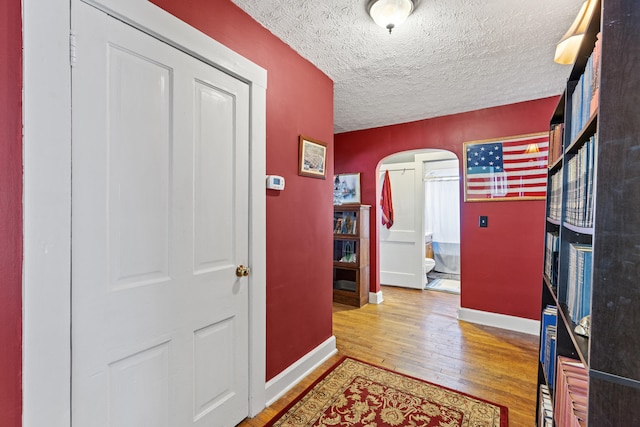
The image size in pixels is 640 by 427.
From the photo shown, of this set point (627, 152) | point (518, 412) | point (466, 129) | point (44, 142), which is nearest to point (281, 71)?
point (44, 142)

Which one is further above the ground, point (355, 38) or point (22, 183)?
point (355, 38)

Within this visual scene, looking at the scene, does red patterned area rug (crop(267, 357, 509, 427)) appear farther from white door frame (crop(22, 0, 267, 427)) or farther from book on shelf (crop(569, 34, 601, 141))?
book on shelf (crop(569, 34, 601, 141))

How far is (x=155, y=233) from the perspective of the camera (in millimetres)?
1240

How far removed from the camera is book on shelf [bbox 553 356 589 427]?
911mm

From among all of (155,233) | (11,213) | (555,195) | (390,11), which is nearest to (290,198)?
(155,233)

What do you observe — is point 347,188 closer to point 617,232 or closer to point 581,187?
point 581,187

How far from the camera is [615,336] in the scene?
626 mm

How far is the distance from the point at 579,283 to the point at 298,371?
1.74m

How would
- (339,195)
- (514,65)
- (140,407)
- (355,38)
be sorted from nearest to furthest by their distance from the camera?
1. (140,407)
2. (355,38)
3. (514,65)
4. (339,195)

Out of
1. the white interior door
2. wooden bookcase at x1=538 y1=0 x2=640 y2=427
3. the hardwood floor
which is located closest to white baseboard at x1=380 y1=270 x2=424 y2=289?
the white interior door

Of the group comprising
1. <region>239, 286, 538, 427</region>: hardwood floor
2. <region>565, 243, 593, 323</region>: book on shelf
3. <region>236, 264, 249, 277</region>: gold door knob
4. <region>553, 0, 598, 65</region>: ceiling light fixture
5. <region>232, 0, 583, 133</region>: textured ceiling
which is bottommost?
<region>239, 286, 538, 427</region>: hardwood floor

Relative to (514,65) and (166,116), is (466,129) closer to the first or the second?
(514,65)

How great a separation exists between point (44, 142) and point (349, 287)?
3.42 meters

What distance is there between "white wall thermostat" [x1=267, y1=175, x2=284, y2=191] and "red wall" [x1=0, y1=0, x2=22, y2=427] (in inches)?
42.6
